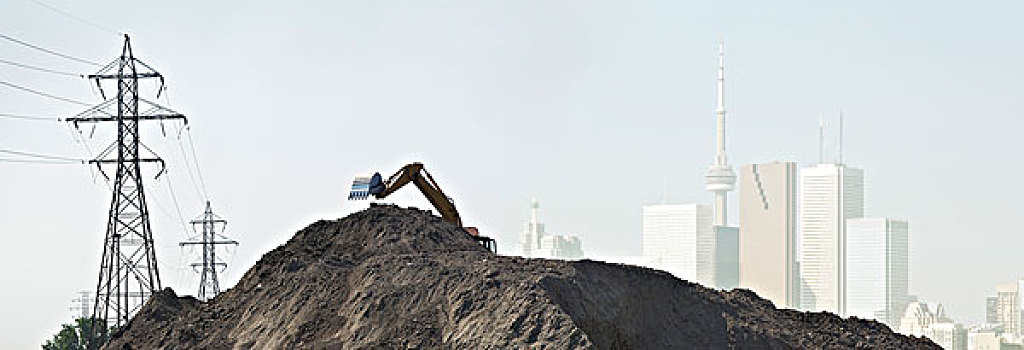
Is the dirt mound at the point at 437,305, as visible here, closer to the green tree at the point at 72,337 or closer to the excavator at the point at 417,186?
the excavator at the point at 417,186

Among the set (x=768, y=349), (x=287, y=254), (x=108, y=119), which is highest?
(x=108, y=119)

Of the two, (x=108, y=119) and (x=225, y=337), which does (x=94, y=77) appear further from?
(x=225, y=337)

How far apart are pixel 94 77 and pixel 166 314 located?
15436 millimetres

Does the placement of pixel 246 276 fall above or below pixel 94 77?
below

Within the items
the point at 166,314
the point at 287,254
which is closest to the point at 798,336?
the point at 287,254

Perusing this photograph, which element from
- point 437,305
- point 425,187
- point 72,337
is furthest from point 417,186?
point 72,337

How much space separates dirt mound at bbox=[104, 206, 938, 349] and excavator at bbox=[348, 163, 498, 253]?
3.71m

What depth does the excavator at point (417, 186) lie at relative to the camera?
42062 mm

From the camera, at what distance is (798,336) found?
38.0 meters

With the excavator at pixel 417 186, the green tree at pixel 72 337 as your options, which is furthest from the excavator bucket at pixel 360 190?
the green tree at pixel 72 337

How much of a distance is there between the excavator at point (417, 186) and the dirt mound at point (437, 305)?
371cm

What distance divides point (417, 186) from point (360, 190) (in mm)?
2342

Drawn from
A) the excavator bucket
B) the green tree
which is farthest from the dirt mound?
the green tree

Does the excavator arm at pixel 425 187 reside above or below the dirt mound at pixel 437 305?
above
